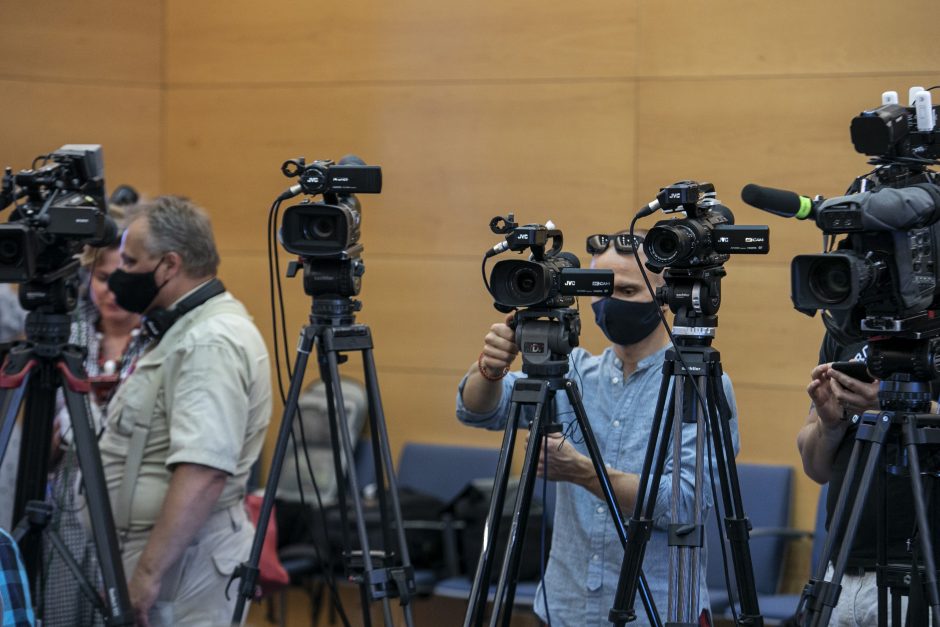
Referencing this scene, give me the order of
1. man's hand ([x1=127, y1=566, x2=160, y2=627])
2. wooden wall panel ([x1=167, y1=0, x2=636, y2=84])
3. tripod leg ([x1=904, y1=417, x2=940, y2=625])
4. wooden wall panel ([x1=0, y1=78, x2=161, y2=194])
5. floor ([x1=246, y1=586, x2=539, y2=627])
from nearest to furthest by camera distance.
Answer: tripod leg ([x1=904, y1=417, x2=940, y2=625])
man's hand ([x1=127, y1=566, x2=160, y2=627])
floor ([x1=246, y1=586, x2=539, y2=627])
wooden wall panel ([x1=167, y1=0, x2=636, y2=84])
wooden wall panel ([x1=0, y1=78, x2=161, y2=194])

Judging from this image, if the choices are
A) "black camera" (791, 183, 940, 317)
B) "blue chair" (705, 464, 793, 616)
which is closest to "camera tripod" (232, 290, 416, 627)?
"black camera" (791, 183, 940, 317)

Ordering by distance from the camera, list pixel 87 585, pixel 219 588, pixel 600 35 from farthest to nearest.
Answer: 1. pixel 600 35
2. pixel 219 588
3. pixel 87 585

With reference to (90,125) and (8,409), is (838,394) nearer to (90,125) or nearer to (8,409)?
(8,409)

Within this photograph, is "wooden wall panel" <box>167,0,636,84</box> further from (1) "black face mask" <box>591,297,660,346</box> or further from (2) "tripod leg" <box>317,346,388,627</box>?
(2) "tripod leg" <box>317,346,388,627</box>

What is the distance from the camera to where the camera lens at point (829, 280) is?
6.12ft

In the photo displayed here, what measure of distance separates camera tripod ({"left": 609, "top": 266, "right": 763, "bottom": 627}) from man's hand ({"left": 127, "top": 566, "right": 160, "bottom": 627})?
1231 millimetres

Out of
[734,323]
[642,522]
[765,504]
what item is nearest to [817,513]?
[765,504]

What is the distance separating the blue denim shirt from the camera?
7.66ft

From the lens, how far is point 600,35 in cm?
427

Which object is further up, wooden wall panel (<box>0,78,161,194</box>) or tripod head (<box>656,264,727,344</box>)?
wooden wall panel (<box>0,78,161,194</box>)

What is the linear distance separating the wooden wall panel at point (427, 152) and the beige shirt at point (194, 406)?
64.2 inches

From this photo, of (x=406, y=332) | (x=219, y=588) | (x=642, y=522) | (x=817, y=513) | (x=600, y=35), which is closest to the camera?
(x=642, y=522)

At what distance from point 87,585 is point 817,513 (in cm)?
239

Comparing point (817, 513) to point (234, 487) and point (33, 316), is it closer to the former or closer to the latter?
point (234, 487)
